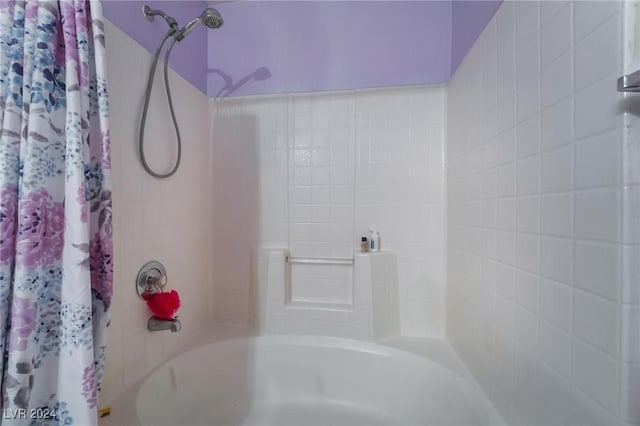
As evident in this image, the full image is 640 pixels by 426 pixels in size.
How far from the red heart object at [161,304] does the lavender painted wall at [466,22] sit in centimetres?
158

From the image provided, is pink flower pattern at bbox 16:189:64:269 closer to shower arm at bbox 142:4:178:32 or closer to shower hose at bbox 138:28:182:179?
shower hose at bbox 138:28:182:179

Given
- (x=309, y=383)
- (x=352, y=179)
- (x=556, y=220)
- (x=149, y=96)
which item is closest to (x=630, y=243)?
(x=556, y=220)

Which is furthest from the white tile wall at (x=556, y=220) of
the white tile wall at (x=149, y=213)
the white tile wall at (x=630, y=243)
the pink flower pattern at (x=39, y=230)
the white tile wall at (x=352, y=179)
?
the white tile wall at (x=149, y=213)

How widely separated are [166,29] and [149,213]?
0.85 m

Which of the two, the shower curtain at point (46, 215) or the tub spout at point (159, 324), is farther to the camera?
the tub spout at point (159, 324)

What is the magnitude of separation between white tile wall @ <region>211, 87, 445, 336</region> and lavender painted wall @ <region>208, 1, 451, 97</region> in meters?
0.08

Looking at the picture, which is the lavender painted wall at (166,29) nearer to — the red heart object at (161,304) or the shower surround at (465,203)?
the shower surround at (465,203)

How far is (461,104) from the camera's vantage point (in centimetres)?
118

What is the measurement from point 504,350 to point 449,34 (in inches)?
56.7

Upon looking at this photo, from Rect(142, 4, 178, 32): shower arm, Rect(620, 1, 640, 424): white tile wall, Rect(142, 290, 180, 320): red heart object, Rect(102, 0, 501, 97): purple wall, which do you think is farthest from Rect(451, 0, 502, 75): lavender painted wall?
Rect(142, 290, 180, 320): red heart object

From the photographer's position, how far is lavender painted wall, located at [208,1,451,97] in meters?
1.39

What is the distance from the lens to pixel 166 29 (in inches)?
48.3

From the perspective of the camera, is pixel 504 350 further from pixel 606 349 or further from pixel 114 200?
pixel 114 200

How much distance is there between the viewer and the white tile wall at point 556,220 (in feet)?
1.50
